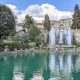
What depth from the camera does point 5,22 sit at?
46594mm

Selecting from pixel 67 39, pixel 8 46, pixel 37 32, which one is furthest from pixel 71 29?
pixel 8 46

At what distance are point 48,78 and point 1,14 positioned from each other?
28.8 m

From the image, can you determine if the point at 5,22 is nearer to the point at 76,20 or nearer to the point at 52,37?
the point at 76,20

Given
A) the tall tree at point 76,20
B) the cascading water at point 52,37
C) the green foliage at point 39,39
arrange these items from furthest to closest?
the tall tree at point 76,20
the cascading water at point 52,37
the green foliage at point 39,39

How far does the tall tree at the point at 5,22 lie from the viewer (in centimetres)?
4628

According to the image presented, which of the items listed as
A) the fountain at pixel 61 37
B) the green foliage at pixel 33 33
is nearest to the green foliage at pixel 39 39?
the green foliage at pixel 33 33

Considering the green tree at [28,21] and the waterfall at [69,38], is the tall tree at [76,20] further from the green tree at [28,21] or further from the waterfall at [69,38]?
the green tree at [28,21]

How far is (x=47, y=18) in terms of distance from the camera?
79.1 metres

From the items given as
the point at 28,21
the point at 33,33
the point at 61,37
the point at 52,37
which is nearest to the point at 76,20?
the point at 61,37

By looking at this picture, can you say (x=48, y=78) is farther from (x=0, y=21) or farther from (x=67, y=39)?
(x=67, y=39)

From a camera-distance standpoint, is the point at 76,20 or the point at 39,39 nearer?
the point at 39,39

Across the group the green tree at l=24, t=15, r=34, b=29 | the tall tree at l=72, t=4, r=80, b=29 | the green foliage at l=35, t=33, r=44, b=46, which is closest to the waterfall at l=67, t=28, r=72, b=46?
the tall tree at l=72, t=4, r=80, b=29

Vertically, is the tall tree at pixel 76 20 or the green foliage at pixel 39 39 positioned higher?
the tall tree at pixel 76 20

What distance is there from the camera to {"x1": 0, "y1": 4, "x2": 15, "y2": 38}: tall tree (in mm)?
46275
